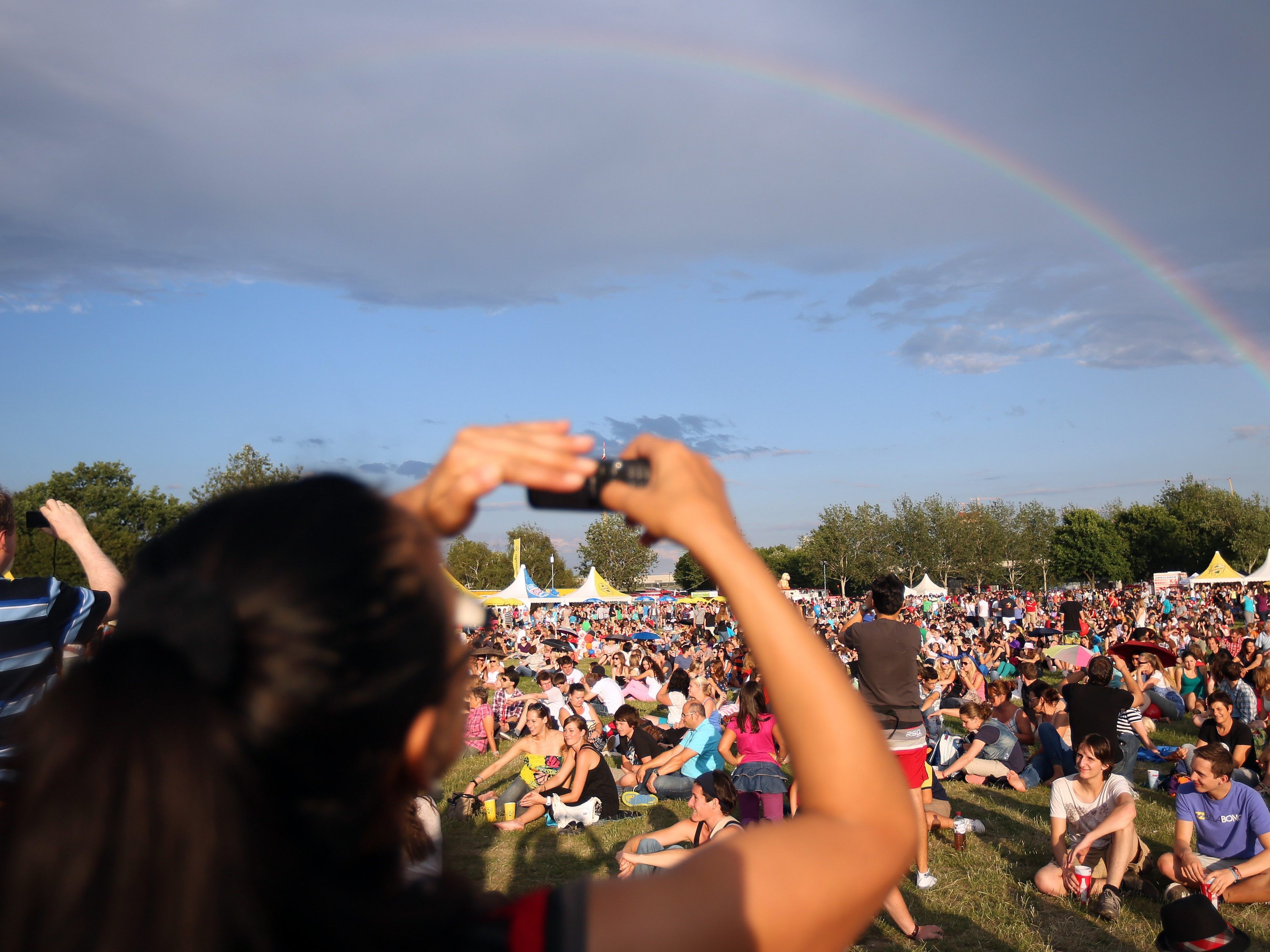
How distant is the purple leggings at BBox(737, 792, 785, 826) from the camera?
711 centimetres

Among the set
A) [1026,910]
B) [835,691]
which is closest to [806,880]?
[835,691]

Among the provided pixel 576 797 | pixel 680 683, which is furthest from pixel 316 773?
pixel 680 683

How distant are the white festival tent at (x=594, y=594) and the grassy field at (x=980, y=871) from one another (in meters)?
25.2

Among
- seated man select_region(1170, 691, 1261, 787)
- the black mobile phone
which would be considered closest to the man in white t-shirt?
seated man select_region(1170, 691, 1261, 787)

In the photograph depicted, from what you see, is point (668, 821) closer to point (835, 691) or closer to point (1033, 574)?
point (835, 691)

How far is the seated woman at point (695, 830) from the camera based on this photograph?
257 inches

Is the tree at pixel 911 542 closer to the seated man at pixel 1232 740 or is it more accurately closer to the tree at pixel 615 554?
the tree at pixel 615 554

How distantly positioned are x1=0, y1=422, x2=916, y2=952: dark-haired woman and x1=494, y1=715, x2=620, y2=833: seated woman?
341 inches

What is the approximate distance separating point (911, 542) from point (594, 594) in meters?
50.3

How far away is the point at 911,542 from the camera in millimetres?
78688

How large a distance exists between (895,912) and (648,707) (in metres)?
11.4

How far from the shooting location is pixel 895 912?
5.86 meters

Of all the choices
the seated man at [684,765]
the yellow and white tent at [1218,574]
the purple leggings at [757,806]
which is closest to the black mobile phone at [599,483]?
the purple leggings at [757,806]

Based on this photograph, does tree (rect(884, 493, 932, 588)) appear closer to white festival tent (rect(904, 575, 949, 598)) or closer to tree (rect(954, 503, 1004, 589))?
tree (rect(954, 503, 1004, 589))
